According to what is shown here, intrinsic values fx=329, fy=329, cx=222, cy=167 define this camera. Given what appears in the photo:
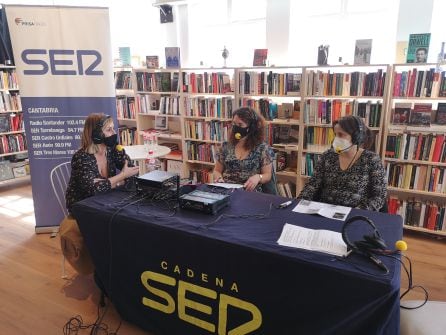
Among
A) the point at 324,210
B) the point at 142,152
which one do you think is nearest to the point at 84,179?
the point at 142,152

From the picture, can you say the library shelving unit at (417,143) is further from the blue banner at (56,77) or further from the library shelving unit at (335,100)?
the blue banner at (56,77)

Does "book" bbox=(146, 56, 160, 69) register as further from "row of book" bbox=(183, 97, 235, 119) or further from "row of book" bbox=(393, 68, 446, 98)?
"row of book" bbox=(393, 68, 446, 98)

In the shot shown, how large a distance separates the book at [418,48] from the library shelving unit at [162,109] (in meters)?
2.52

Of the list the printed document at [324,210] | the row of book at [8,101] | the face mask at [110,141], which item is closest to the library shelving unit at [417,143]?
the printed document at [324,210]

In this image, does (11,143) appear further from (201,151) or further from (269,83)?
(269,83)

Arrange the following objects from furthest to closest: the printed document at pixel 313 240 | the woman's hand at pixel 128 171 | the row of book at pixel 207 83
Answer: the row of book at pixel 207 83, the woman's hand at pixel 128 171, the printed document at pixel 313 240

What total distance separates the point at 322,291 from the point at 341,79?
98.6 inches

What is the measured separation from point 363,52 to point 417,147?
1.02 meters

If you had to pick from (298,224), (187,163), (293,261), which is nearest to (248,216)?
(298,224)

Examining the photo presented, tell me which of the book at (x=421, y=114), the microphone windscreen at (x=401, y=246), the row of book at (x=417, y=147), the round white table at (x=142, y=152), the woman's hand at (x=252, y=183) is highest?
the book at (x=421, y=114)

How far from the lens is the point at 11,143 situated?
4.66m

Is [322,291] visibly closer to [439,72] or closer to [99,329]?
[99,329]

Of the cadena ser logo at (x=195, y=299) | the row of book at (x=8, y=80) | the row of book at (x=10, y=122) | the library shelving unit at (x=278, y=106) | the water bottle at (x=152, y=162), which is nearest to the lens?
the cadena ser logo at (x=195, y=299)

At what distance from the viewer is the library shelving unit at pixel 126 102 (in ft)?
15.5
